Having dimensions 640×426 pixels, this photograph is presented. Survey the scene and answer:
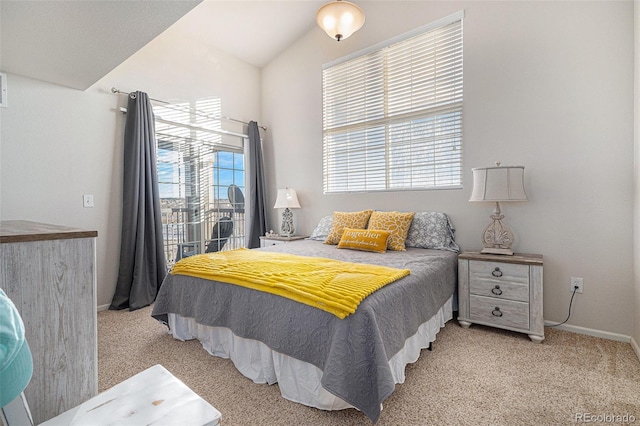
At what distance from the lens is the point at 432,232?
296 cm

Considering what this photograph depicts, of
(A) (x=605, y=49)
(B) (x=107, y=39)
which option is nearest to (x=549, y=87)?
(A) (x=605, y=49)

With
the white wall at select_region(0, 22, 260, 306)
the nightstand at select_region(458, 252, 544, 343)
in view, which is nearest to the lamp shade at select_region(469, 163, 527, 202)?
the nightstand at select_region(458, 252, 544, 343)

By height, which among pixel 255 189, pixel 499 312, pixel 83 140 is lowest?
pixel 499 312

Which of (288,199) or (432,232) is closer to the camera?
(432,232)

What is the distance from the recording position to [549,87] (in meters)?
2.53

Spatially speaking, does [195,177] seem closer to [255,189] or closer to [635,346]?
[255,189]

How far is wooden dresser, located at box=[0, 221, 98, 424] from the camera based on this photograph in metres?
0.94

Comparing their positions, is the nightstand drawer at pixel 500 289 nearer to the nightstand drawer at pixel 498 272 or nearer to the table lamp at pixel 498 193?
the nightstand drawer at pixel 498 272

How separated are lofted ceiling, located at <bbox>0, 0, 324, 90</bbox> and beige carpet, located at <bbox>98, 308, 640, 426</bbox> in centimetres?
212

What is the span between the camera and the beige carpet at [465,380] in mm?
1506

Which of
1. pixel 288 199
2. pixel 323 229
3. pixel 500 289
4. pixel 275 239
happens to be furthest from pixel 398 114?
pixel 275 239

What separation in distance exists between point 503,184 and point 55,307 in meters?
2.74

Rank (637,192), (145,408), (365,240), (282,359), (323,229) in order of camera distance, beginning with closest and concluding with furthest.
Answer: (145,408), (282,359), (637,192), (365,240), (323,229)

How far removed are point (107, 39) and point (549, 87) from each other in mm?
3323
